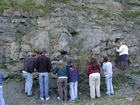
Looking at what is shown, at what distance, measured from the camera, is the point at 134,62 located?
490 inches

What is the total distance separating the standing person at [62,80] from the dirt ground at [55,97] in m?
0.33

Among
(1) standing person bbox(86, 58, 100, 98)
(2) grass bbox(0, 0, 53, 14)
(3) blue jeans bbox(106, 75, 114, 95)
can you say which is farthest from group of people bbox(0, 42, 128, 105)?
(2) grass bbox(0, 0, 53, 14)

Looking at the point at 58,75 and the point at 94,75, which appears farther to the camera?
the point at 94,75

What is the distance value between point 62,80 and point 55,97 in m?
1.03

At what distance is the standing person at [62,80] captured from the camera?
880cm

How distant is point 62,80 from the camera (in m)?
8.81

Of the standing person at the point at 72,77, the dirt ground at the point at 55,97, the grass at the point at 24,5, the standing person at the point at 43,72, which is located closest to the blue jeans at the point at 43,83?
the standing person at the point at 43,72

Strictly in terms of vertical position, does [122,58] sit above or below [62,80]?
above

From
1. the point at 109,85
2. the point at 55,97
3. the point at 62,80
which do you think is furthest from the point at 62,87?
the point at 109,85

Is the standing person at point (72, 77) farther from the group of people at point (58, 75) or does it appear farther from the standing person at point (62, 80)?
the standing person at point (62, 80)

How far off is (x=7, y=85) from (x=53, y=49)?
10.1 feet

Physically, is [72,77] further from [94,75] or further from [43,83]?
[43,83]

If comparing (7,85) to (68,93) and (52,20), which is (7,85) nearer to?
(68,93)

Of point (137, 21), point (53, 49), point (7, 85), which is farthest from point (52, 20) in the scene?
point (137, 21)
